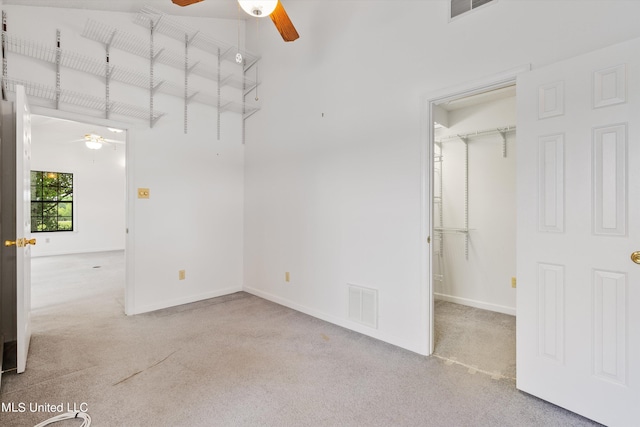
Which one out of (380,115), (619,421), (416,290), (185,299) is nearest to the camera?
(619,421)

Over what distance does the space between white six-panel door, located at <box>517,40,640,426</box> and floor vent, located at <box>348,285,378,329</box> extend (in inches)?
46.7

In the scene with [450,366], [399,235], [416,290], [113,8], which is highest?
[113,8]

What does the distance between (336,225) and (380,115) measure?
118cm

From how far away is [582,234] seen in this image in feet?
5.64

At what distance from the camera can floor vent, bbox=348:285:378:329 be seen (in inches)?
113

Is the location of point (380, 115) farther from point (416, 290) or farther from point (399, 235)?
point (416, 290)

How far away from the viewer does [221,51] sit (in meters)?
4.10

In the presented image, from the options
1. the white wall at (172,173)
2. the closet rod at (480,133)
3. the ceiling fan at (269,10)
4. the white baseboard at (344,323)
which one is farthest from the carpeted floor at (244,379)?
the closet rod at (480,133)

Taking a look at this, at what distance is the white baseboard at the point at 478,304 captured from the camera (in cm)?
354

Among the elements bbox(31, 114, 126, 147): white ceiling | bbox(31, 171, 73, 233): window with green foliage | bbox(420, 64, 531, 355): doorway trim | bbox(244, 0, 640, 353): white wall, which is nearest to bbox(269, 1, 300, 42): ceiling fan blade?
bbox(244, 0, 640, 353): white wall

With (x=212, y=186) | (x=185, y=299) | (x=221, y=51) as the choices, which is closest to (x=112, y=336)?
(x=185, y=299)

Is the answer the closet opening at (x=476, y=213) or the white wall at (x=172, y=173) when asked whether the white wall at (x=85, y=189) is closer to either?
the white wall at (x=172, y=173)

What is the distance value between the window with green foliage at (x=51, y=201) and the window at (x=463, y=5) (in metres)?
9.82

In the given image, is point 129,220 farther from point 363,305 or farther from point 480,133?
point 480,133
